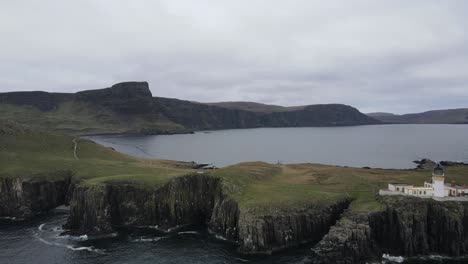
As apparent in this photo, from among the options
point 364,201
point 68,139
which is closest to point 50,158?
point 68,139

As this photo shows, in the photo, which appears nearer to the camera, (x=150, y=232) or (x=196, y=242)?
(x=196, y=242)

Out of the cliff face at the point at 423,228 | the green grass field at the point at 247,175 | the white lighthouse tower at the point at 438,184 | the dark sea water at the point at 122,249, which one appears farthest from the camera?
the green grass field at the point at 247,175

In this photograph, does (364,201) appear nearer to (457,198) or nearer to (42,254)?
(457,198)

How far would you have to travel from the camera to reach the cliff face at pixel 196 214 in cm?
6781

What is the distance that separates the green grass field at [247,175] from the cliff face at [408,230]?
159 inches

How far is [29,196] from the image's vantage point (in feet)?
307

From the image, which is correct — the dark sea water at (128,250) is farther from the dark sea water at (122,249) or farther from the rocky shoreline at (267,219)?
the rocky shoreline at (267,219)

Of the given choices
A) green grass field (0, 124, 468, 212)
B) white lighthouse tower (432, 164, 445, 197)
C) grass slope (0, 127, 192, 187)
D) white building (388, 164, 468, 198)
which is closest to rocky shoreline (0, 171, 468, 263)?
green grass field (0, 124, 468, 212)

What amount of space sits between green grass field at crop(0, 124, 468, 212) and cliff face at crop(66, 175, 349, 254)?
2.58 metres

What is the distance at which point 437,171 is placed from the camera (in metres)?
70.9

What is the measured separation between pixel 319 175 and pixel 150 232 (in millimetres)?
44331

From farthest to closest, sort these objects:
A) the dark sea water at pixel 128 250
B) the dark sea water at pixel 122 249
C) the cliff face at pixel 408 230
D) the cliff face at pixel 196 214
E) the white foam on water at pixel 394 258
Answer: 1. the cliff face at pixel 196 214
2. the dark sea water at pixel 122 249
3. the dark sea water at pixel 128 250
4. the cliff face at pixel 408 230
5. the white foam on water at pixel 394 258

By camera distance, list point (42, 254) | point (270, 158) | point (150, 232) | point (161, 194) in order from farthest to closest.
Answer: point (270, 158) < point (161, 194) < point (150, 232) < point (42, 254)

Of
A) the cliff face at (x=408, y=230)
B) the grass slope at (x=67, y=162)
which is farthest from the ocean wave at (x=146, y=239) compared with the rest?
the cliff face at (x=408, y=230)
